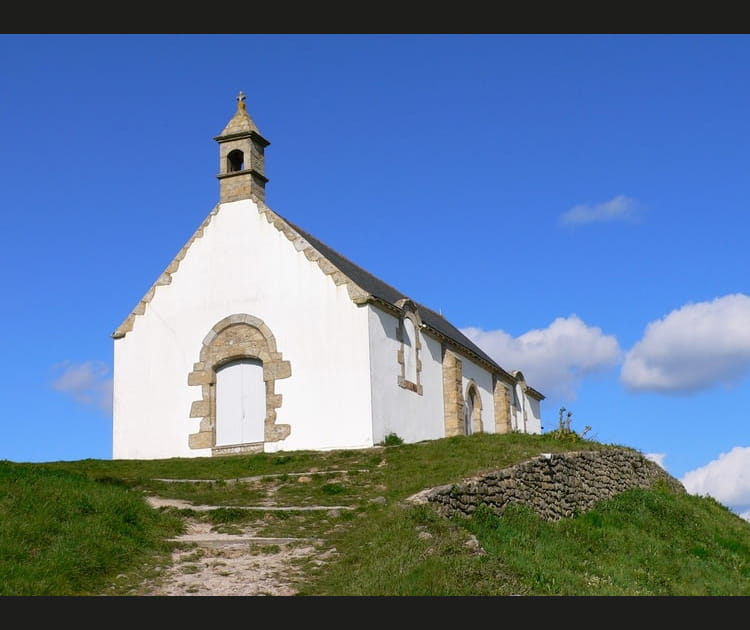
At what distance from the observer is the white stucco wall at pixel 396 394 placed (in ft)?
78.6

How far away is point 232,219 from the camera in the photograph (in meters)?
26.2

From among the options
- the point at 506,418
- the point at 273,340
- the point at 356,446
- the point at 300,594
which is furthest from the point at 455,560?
the point at 506,418

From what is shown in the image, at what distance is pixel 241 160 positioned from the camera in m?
27.0

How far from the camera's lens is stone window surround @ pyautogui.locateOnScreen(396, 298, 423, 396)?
83.6 ft

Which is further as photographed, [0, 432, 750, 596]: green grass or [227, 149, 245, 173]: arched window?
[227, 149, 245, 173]: arched window

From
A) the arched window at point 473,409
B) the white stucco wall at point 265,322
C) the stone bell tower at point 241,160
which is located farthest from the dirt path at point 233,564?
the arched window at point 473,409

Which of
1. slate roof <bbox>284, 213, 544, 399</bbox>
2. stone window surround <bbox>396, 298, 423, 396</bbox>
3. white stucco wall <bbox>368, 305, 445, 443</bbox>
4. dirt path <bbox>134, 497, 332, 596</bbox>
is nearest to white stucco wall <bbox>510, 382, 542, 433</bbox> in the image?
slate roof <bbox>284, 213, 544, 399</bbox>

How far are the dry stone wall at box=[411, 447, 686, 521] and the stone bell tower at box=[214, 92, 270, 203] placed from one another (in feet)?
39.3

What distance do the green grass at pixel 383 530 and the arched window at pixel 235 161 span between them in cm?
893

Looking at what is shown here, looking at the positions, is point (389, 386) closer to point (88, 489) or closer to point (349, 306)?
point (349, 306)

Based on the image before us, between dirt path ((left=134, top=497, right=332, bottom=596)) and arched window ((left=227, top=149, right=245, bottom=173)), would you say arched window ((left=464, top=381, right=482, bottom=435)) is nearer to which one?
arched window ((left=227, top=149, right=245, bottom=173))

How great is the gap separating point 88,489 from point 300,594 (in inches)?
204

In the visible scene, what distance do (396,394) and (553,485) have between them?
311 inches

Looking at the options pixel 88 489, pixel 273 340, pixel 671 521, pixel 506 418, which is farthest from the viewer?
pixel 506 418
